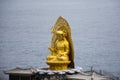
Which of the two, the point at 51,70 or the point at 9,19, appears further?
the point at 9,19

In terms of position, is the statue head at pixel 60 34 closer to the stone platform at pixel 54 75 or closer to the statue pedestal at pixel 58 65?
the statue pedestal at pixel 58 65

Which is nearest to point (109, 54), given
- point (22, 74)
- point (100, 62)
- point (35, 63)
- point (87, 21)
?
point (100, 62)

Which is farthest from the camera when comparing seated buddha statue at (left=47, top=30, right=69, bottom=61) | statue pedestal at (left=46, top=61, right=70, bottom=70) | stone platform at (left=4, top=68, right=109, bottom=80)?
seated buddha statue at (left=47, top=30, right=69, bottom=61)

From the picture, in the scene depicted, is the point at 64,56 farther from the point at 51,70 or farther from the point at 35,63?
the point at 35,63

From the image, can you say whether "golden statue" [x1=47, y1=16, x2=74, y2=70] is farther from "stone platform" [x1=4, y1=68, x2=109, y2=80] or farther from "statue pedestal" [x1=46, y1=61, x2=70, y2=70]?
"stone platform" [x1=4, y1=68, x2=109, y2=80]

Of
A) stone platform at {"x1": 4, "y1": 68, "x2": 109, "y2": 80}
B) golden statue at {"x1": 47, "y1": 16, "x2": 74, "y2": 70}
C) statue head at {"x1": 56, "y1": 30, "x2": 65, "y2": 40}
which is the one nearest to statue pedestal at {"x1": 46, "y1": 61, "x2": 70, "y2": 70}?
golden statue at {"x1": 47, "y1": 16, "x2": 74, "y2": 70}

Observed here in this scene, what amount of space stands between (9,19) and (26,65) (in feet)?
3.36

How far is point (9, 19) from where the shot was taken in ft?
23.4

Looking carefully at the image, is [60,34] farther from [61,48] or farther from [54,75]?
[54,75]

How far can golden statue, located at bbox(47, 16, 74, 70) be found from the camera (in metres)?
5.43

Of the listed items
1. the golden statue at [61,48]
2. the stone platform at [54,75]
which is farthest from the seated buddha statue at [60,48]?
the stone platform at [54,75]

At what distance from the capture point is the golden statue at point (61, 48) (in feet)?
17.8

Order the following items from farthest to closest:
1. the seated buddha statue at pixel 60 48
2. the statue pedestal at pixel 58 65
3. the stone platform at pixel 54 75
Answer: the seated buddha statue at pixel 60 48 < the statue pedestal at pixel 58 65 < the stone platform at pixel 54 75

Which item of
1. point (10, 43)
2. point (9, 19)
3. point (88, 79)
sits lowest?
point (88, 79)
